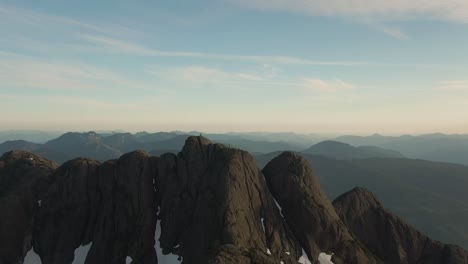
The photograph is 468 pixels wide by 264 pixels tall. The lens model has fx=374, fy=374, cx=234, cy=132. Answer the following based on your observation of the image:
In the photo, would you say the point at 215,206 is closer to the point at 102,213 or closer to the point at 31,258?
the point at 102,213

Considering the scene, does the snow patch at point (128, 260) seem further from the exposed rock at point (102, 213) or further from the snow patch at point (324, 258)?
the snow patch at point (324, 258)

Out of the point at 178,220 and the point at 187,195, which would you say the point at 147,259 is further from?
the point at 187,195

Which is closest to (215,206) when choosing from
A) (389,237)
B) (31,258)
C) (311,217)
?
(311,217)

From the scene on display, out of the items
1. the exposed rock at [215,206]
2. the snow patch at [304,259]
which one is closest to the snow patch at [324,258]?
the snow patch at [304,259]

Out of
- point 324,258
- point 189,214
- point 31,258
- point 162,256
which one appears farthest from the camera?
point 31,258

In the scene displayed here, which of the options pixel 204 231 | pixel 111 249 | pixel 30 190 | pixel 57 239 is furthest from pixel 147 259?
pixel 30 190

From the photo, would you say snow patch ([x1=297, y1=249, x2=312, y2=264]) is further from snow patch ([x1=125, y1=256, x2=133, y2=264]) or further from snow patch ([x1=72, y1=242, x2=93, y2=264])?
snow patch ([x1=72, y1=242, x2=93, y2=264])
